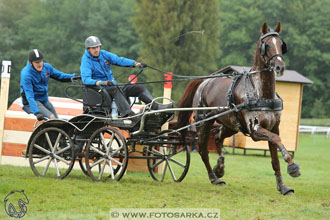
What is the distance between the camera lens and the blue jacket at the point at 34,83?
8977 mm

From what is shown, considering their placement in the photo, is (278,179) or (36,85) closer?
(278,179)

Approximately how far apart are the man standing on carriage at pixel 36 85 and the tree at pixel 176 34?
29149 millimetres

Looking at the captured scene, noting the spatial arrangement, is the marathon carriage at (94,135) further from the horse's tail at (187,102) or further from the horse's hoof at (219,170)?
the horse's hoof at (219,170)

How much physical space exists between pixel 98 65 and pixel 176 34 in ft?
98.7

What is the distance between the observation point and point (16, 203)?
6.54 m

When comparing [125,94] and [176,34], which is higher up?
[176,34]

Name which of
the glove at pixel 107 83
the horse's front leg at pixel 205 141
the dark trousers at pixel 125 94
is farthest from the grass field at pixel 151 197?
the glove at pixel 107 83

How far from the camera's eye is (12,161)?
1102 cm

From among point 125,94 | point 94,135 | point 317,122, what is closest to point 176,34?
point 317,122

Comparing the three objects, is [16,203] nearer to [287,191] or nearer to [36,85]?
[36,85]

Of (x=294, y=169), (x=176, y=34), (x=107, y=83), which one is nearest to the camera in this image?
(x=294, y=169)

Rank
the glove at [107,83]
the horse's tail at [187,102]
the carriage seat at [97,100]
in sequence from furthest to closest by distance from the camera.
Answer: the horse's tail at [187,102] < the carriage seat at [97,100] < the glove at [107,83]

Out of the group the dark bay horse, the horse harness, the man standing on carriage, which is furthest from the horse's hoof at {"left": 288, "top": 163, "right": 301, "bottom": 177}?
the man standing on carriage

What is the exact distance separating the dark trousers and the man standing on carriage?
1143 mm
